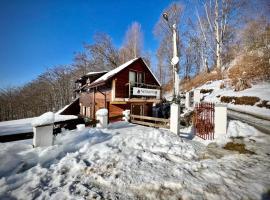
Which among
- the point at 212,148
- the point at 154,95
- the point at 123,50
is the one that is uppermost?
the point at 123,50

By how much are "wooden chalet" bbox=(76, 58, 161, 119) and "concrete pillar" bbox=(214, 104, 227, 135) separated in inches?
348

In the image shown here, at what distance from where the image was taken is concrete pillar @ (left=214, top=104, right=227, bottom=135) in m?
7.04

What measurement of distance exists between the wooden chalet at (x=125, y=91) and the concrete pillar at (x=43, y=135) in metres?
9.56

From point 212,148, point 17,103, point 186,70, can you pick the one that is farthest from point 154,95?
point 17,103

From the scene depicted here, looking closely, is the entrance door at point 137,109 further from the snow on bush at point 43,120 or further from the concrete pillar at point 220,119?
the snow on bush at point 43,120

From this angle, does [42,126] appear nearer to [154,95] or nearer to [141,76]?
[154,95]

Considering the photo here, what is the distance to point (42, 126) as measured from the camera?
195 inches

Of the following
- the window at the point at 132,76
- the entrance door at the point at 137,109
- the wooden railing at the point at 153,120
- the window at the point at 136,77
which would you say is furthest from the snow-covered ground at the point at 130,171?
the window at the point at 136,77

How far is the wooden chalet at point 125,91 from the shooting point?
15.4 m

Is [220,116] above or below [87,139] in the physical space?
above

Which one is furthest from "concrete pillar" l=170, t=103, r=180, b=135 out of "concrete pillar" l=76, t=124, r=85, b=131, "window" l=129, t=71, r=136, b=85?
"window" l=129, t=71, r=136, b=85

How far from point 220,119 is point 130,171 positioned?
528 cm

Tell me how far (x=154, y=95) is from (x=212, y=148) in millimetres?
11557

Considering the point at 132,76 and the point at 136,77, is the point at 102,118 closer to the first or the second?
the point at 132,76
